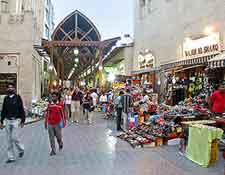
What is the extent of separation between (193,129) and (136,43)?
19.5 metres

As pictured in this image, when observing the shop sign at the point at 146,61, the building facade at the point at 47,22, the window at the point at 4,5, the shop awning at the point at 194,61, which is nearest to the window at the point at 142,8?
the shop sign at the point at 146,61

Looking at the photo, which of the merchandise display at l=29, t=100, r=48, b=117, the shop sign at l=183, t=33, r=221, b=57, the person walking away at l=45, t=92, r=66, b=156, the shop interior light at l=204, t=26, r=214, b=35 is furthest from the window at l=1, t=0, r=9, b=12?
the person walking away at l=45, t=92, r=66, b=156

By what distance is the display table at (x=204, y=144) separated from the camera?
766 cm

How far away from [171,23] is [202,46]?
4.68 meters

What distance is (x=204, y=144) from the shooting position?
7.88 meters

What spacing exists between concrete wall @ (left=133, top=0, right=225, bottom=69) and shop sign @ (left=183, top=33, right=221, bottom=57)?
1.04 feet

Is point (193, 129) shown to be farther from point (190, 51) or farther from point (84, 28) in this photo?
point (84, 28)

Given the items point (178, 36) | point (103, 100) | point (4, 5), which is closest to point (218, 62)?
point (178, 36)

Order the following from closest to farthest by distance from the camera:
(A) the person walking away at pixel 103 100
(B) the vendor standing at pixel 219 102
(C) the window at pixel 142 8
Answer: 1. (B) the vendor standing at pixel 219 102
2. (A) the person walking away at pixel 103 100
3. (C) the window at pixel 142 8

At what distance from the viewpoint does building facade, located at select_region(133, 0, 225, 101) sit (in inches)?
603

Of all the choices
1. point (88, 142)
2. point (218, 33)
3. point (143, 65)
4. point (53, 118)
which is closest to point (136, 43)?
point (143, 65)

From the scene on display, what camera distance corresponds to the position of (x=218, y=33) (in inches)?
586

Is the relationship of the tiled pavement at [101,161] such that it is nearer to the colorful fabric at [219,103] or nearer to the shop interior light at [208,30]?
the colorful fabric at [219,103]

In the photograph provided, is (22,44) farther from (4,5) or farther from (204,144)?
(204,144)
